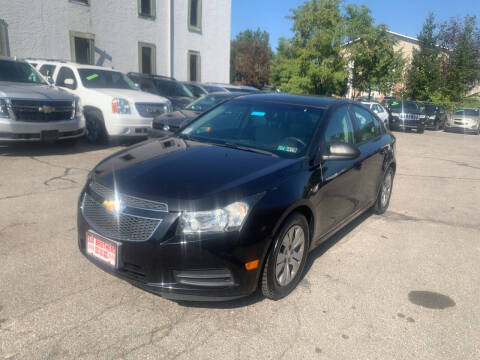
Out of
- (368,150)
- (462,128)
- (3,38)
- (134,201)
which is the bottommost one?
(462,128)

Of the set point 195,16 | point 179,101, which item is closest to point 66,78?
point 179,101

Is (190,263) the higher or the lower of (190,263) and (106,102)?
the lower

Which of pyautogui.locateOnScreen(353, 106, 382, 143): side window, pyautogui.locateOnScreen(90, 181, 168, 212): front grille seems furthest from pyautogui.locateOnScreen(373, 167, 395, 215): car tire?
pyautogui.locateOnScreen(90, 181, 168, 212): front grille

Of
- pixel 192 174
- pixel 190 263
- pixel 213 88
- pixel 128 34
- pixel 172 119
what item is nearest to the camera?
pixel 190 263

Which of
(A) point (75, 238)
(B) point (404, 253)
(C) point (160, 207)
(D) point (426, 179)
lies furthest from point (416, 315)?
(D) point (426, 179)

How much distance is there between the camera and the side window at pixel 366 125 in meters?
4.79

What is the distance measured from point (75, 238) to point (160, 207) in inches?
74.0

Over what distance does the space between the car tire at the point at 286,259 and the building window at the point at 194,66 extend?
56.6 feet

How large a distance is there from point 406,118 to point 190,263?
20.9m

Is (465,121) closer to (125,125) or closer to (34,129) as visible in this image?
(125,125)

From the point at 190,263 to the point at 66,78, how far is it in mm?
8777

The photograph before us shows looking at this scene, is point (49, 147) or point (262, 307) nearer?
point (262, 307)

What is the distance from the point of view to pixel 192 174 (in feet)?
10.1

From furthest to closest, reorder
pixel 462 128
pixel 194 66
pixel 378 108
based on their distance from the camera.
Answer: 1. pixel 462 128
2. pixel 194 66
3. pixel 378 108
